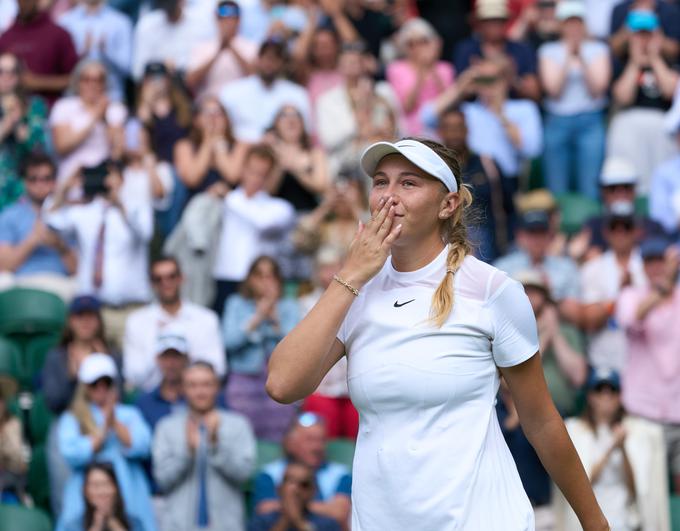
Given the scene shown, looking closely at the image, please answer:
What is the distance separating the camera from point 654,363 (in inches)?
333

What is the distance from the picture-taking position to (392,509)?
3.71 meters

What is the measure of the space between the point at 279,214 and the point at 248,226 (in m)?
0.22

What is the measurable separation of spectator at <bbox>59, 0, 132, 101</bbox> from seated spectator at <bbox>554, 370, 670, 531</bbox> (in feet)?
16.8

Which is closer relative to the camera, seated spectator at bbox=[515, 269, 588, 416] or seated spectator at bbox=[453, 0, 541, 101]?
seated spectator at bbox=[515, 269, 588, 416]

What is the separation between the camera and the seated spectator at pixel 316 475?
24.5ft

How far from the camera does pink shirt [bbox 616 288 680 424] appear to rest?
27.5 ft

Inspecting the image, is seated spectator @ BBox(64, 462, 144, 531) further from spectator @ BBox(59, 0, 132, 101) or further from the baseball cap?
spectator @ BBox(59, 0, 132, 101)

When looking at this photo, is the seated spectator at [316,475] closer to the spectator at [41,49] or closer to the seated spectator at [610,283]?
the seated spectator at [610,283]

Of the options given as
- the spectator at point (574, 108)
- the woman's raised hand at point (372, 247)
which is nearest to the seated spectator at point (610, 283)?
the spectator at point (574, 108)

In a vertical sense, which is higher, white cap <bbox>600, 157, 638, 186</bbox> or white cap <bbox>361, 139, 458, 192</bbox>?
white cap <bbox>361, 139, 458, 192</bbox>

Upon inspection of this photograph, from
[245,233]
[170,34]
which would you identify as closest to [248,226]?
[245,233]

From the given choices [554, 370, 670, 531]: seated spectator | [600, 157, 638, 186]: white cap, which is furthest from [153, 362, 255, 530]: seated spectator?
[600, 157, 638, 186]: white cap

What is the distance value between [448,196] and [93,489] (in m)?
4.18

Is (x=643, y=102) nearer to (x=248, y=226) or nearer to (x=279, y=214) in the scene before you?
(x=279, y=214)
